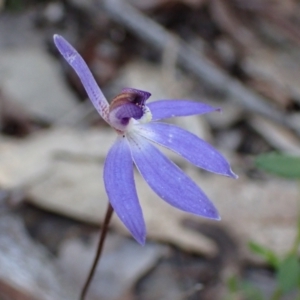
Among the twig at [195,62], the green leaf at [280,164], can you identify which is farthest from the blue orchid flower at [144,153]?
the twig at [195,62]

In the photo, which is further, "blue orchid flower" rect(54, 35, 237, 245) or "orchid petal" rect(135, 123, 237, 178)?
"orchid petal" rect(135, 123, 237, 178)

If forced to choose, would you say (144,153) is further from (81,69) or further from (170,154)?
(170,154)

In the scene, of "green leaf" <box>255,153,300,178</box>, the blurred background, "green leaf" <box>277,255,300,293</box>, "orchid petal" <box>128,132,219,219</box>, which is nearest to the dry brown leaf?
the blurred background

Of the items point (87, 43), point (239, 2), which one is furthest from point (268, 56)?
point (87, 43)

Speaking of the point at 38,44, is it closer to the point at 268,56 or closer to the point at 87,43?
the point at 87,43

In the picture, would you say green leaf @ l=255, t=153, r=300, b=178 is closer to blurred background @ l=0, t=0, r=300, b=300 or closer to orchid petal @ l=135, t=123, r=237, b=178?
blurred background @ l=0, t=0, r=300, b=300

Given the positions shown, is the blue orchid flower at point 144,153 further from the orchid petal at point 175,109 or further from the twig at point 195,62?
the twig at point 195,62
